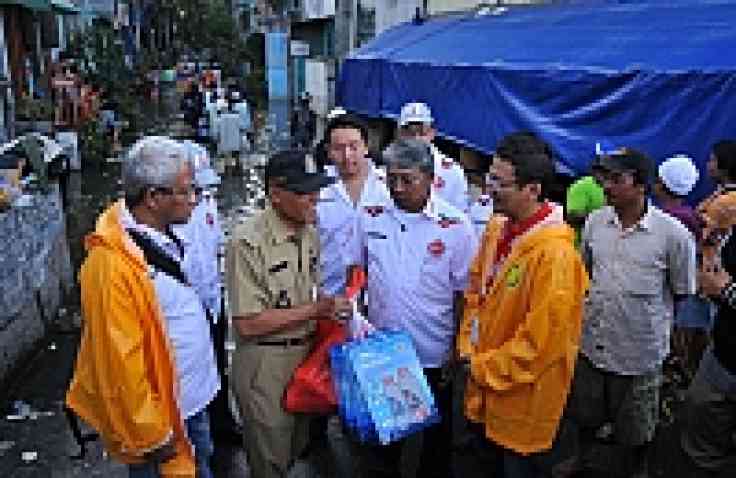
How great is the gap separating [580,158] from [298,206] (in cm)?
336

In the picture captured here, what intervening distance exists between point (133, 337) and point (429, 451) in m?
1.83

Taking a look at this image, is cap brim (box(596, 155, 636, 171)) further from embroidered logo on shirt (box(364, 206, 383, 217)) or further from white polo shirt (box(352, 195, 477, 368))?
embroidered logo on shirt (box(364, 206, 383, 217))

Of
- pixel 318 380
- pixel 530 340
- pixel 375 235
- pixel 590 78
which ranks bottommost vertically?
pixel 318 380

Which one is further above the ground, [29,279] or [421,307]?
[421,307]

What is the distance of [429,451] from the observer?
362 centimetres

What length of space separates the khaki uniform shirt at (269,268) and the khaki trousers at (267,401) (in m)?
0.08

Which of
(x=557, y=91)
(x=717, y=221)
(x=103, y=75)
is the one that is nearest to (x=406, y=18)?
(x=103, y=75)

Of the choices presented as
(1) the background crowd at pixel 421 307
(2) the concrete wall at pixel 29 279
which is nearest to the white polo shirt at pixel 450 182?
(1) the background crowd at pixel 421 307

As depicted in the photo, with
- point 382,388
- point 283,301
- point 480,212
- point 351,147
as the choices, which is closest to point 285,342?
point 283,301

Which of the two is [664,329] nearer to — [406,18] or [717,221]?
[717,221]

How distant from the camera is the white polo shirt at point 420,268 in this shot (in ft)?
10.3

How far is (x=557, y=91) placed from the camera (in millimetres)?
6105

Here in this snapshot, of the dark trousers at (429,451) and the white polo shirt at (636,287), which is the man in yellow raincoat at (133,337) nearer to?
the dark trousers at (429,451)

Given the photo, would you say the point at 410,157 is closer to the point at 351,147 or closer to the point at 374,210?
the point at 374,210
